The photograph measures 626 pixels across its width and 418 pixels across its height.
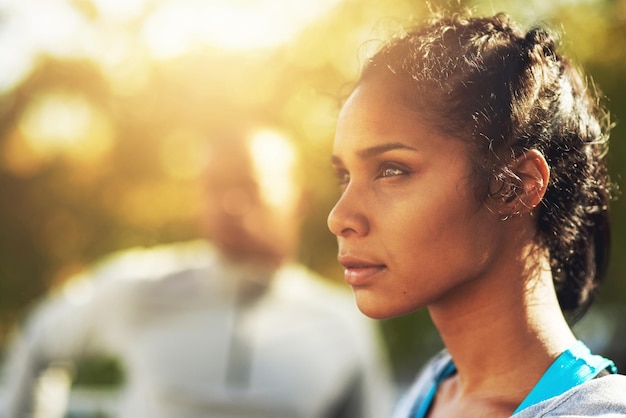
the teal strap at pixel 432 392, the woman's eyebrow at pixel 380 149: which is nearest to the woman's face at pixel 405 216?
the woman's eyebrow at pixel 380 149

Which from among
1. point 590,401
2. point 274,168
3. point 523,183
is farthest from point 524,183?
point 274,168

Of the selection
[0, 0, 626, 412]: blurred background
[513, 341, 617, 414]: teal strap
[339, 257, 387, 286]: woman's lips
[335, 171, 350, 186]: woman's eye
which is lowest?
[513, 341, 617, 414]: teal strap

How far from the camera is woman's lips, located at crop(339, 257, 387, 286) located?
132cm

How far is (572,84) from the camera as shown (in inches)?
55.4

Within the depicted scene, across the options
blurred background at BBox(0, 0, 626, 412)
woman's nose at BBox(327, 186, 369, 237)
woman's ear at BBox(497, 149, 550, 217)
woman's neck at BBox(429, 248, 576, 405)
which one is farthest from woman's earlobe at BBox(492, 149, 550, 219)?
blurred background at BBox(0, 0, 626, 412)

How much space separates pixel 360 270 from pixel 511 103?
36 centimetres

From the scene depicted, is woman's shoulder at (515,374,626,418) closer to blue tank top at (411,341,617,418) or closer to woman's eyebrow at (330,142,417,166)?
blue tank top at (411,341,617,418)

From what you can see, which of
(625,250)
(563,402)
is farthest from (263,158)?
(625,250)

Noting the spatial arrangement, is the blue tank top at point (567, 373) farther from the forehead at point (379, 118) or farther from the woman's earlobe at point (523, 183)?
the forehead at point (379, 118)

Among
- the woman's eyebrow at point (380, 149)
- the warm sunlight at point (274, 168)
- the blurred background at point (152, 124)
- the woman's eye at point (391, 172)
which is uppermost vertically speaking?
the blurred background at point (152, 124)

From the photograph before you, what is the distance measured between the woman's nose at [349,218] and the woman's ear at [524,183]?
22 cm

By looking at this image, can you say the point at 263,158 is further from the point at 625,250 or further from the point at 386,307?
the point at 625,250

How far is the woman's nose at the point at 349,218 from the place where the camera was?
51.8 inches

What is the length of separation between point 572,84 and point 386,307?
0.51 metres
